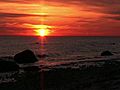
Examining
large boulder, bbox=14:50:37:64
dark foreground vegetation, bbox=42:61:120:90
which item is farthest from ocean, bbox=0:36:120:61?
dark foreground vegetation, bbox=42:61:120:90

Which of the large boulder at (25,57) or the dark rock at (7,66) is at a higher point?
the large boulder at (25,57)

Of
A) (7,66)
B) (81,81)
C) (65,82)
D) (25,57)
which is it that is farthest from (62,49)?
(65,82)

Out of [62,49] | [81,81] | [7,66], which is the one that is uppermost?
[62,49]

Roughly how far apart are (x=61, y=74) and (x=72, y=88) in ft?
22.1

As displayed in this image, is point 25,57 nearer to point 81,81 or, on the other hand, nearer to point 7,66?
point 7,66

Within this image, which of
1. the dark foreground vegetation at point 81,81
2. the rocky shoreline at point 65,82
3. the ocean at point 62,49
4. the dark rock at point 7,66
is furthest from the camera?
the ocean at point 62,49

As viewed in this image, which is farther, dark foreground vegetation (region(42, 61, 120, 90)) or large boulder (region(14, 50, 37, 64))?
large boulder (region(14, 50, 37, 64))

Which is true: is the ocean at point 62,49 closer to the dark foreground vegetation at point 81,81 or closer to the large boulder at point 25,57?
the large boulder at point 25,57

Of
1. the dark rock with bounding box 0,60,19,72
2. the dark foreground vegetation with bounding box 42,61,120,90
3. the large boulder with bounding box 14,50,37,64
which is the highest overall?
the large boulder with bounding box 14,50,37,64

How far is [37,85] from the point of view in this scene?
832 inches

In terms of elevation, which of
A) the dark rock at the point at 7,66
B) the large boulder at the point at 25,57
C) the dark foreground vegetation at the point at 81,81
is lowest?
the dark foreground vegetation at the point at 81,81

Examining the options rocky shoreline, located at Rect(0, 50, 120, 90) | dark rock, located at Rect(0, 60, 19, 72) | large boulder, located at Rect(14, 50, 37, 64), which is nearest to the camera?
rocky shoreline, located at Rect(0, 50, 120, 90)

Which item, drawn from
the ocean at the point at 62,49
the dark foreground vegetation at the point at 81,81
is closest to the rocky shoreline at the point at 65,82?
the dark foreground vegetation at the point at 81,81

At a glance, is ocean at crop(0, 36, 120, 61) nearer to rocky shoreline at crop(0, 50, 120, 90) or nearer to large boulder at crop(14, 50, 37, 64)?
large boulder at crop(14, 50, 37, 64)
